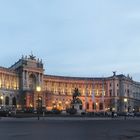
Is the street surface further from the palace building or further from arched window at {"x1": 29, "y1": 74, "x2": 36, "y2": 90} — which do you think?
arched window at {"x1": 29, "y1": 74, "x2": 36, "y2": 90}

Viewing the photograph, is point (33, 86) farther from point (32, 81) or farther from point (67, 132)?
point (67, 132)

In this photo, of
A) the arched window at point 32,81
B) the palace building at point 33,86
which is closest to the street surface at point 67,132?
the palace building at point 33,86

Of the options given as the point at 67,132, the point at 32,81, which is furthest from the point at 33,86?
the point at 67,132

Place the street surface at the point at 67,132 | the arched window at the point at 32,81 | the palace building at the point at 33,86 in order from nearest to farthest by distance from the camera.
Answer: the street surface at the point at 67,132, the palace building at the point at 33,86, the arched window at the point at 32,81

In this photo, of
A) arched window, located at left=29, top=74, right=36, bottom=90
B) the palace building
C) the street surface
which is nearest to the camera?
the street surface

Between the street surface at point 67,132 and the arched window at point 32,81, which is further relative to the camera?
the arched window at point 32,81

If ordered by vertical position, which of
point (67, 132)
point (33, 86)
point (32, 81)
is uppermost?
point (32, 81)

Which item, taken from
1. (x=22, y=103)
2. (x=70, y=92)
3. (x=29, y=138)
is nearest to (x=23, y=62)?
(x=22, y=103)

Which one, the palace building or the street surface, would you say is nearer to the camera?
the street surface

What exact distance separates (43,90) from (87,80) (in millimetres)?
34127

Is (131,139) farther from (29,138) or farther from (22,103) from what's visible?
(22,103)

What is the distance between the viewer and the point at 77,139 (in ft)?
78.9

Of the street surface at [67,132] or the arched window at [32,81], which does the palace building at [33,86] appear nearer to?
the arched window at [32,81]

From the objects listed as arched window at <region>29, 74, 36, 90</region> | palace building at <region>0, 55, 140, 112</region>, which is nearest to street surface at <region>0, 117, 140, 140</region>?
palace building at <region>0, 55, 140, 112</region>
